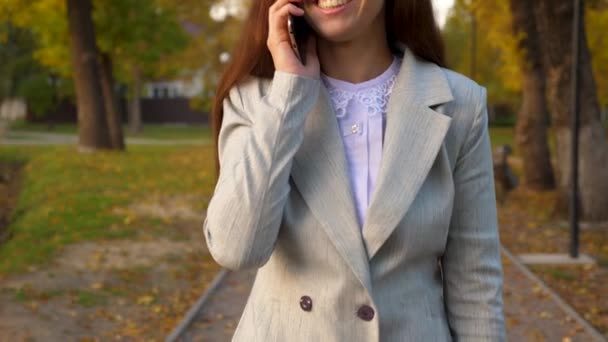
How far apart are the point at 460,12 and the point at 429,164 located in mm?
19569

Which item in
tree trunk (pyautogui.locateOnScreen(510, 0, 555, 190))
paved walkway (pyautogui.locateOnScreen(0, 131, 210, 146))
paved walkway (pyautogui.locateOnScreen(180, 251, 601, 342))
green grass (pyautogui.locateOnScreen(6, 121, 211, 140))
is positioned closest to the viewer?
paved walkway (pyautogui.locateOnScreen(180, 251, 601, 342))

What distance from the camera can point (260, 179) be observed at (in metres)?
1.87

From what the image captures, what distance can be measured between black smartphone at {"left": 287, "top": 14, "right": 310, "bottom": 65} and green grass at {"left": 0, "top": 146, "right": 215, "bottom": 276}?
7.53m

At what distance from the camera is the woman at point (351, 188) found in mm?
1903

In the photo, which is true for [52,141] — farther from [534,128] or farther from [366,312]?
[366,312]

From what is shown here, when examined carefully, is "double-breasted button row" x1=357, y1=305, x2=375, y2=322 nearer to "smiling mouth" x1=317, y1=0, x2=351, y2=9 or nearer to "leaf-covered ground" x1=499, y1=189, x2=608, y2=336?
"smiling mouth" x1=317, y1=0, x2=351, y2=9

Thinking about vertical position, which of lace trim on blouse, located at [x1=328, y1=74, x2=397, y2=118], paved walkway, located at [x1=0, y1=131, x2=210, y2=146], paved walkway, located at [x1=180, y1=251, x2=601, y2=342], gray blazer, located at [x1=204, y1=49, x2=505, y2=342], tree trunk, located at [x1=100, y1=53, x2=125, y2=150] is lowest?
paved walkway, located at [x1=0, y1=131, x2=210, y2=146]

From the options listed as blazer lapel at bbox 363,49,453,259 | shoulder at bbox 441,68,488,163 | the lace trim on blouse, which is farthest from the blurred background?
shoulder at bbox 441,68,488,163

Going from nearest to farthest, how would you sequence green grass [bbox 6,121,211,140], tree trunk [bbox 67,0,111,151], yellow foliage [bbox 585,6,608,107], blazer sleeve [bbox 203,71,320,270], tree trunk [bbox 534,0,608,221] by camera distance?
blazer sleeve [bbox 203,71,320,270] → tree trunk [bbox 534,0,608,221] → yellow foliage [bbox 585,6,608,107] → tree trunk [bbox 67,0,111,151] → green grass [bbox 6,121,211,140]

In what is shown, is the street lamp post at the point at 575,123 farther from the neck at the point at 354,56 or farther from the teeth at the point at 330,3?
the teeth at the point at 330,3

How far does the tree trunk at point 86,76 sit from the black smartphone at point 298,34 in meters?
21.5

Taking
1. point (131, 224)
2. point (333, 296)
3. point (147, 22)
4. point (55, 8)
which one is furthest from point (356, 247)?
point (147, 22)

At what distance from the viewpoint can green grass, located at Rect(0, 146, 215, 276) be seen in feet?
35.0

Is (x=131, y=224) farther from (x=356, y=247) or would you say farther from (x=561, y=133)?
(x=356, y=247)
